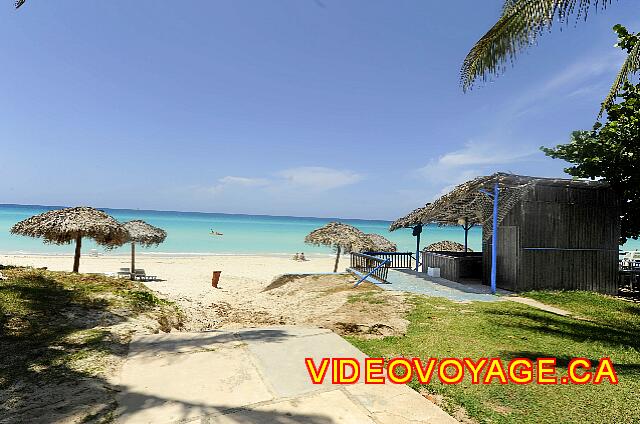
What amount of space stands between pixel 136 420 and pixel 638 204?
17.0 m

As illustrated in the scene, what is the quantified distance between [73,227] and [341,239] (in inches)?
481

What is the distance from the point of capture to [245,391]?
383cm

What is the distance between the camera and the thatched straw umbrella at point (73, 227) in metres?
14.5

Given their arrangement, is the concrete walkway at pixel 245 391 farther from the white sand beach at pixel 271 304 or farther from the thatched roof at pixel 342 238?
the thatched roof at pixel 342 238

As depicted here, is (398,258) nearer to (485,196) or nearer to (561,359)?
(485,196)

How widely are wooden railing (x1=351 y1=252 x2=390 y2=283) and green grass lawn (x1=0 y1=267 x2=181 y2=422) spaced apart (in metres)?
8.12

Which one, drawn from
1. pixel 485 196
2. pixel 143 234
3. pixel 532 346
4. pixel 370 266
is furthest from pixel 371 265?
pixel 143 234

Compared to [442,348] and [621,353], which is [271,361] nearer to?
[442,348]

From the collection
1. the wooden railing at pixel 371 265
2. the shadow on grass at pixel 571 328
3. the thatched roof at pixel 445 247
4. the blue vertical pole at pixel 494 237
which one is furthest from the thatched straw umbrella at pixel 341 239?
the shadow on grass at pixel 571 328

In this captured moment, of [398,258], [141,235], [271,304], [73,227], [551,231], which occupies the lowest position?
[271,304]

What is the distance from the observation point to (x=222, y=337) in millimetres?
→ 5785

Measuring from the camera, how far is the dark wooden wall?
12.7 meters

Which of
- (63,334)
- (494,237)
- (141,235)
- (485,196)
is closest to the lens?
(63,334)

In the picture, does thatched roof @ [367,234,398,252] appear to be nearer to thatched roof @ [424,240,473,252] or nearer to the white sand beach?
thatched roof @ [424,240,473,252]
